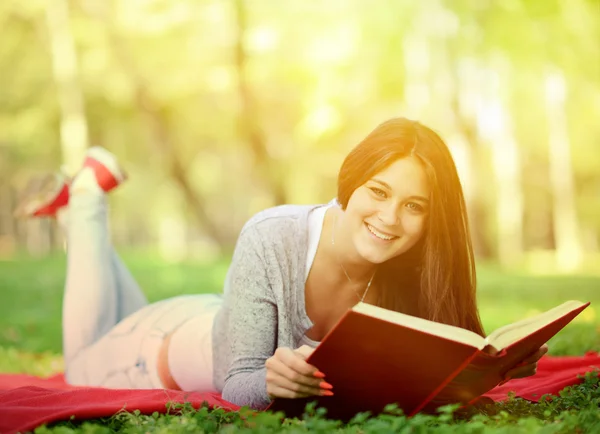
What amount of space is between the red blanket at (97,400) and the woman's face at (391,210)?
694 mm

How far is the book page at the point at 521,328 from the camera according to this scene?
6.89ft

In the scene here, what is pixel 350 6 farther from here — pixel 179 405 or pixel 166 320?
pixel 179 405

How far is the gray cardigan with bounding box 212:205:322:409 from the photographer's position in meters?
2.56

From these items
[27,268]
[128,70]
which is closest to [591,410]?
[27,268]

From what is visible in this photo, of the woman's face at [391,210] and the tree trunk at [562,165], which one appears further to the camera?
the tree trunk at [562,165]

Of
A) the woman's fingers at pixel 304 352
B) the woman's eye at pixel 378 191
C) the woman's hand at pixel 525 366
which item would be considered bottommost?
the woman's hand at pixel 525 366

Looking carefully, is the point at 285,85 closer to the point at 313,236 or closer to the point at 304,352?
the point at 313,236

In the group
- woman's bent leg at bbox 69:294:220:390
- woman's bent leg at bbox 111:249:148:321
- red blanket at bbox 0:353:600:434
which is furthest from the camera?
woman's bent leg at bbox 111:249:148:321

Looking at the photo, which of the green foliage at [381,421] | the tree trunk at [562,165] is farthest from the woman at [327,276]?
the tree trunk at [562,165]

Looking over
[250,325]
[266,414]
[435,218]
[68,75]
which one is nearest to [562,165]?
[68,75]

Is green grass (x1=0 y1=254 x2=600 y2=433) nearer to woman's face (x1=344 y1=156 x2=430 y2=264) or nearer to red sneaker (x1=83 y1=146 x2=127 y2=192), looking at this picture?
woman's face (x1=344 y1=156 x2=430 y2=264)

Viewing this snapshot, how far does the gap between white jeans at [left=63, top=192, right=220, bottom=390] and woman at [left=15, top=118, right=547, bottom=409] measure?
15 mm

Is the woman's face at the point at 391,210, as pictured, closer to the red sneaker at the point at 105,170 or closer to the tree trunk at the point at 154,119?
the red sneaker at the point at 105,170

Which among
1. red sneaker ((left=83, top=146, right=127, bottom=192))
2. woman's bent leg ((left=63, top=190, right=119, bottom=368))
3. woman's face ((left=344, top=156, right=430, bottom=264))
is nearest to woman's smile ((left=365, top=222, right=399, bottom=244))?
woman's face ((left=344, top=156, right=430, bottom=264))
